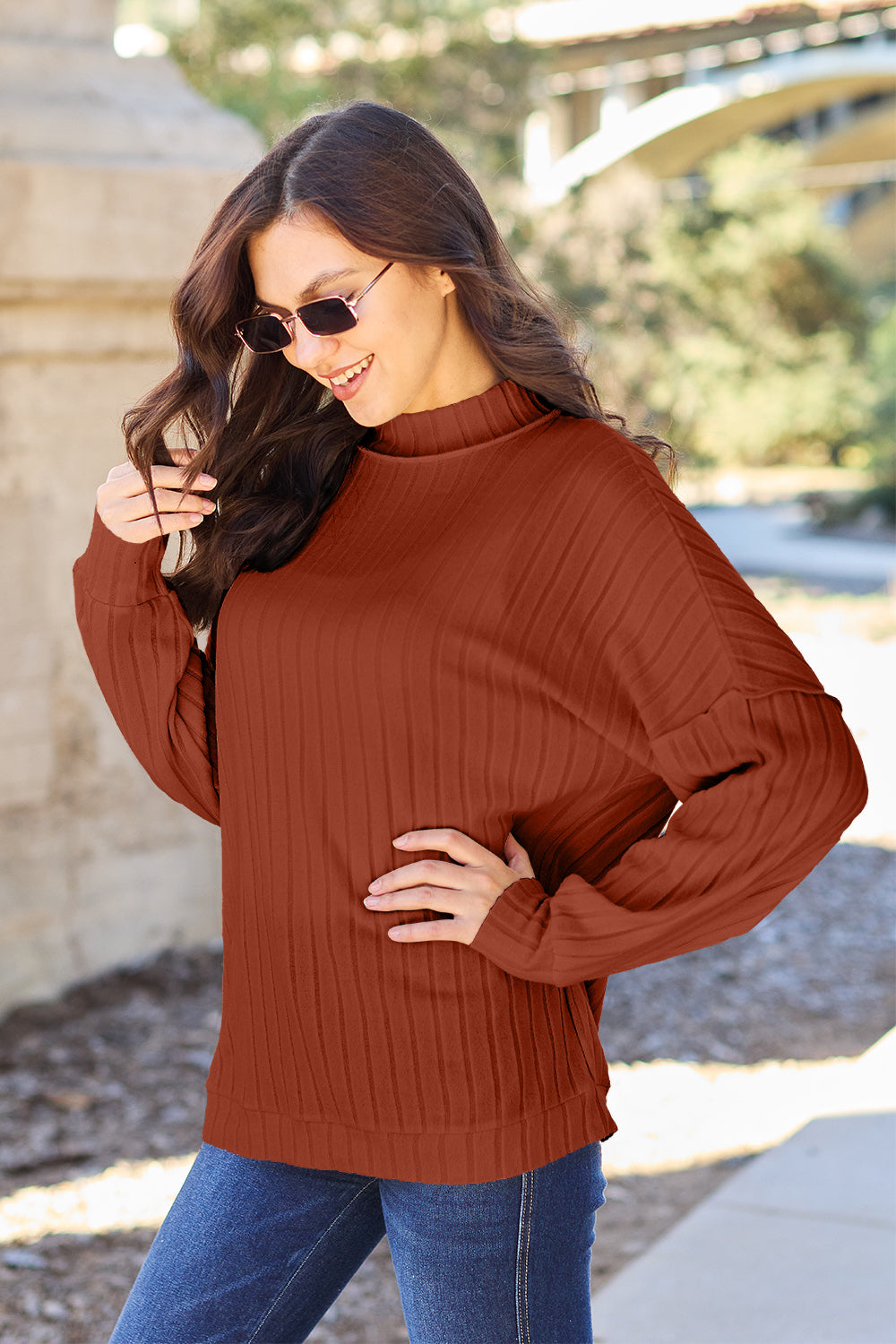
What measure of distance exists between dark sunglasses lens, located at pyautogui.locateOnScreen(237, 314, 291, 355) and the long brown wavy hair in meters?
0.07

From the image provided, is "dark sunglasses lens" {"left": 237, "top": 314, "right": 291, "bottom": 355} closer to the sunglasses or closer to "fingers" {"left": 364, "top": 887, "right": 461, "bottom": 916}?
the sunglasses

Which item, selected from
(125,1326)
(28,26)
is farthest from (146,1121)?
(28,26)

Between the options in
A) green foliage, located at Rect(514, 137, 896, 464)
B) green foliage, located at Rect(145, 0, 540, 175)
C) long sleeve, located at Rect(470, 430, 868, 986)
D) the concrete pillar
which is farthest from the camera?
green foliage, located at Rect(514, 137, 896, 464)

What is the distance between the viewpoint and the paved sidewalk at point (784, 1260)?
3223 mm

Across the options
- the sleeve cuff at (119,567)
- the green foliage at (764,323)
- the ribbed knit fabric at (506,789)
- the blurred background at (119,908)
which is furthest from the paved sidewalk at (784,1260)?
the green foliage at (764,323)

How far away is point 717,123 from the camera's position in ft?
116

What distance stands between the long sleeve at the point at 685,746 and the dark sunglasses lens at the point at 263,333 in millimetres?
435

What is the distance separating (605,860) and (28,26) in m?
3.83

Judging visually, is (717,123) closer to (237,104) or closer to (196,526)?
(237,104)

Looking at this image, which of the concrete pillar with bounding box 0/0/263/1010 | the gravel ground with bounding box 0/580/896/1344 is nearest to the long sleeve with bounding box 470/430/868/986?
the gravel ground with bounding box 0/580/896/1344

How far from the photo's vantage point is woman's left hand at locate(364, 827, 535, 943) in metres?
1.78

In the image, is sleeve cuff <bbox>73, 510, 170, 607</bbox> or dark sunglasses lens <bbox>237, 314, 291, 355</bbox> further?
sleeve cuff <bbox>73, 510, 170, 607</bbox>

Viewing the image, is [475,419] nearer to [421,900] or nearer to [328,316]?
[328,316]

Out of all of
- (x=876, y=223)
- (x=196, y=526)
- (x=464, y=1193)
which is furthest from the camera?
(x=876, y=223)
